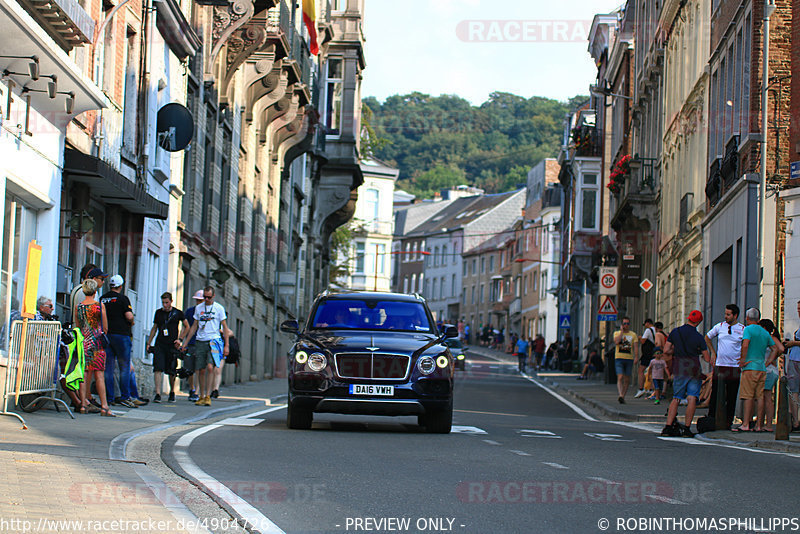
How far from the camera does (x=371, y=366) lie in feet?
50.6

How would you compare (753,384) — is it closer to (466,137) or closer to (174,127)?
(174,127)

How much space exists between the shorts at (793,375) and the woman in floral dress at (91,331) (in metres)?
8.92

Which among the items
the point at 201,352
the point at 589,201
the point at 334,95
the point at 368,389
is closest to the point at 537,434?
the point at 368,389

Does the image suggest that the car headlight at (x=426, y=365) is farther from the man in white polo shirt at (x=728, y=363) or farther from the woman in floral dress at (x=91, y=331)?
the man in white polo shirt at (x=728, y=363)

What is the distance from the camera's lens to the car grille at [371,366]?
15.4m

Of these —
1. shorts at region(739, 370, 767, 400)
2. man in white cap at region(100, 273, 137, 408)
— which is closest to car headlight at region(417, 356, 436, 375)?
man in white cap at region(100, 273, 137, 408)

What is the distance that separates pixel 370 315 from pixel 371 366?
1.68 m

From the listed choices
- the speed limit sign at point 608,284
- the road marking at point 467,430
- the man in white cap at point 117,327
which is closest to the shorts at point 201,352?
the man in white cap at point 117,327

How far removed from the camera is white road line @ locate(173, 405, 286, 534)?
7477 mm

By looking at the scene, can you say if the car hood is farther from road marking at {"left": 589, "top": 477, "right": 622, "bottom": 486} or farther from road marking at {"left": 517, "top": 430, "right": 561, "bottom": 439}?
road marking at {"left": 589, "top": 477, "right": 622, "bottom": 486}

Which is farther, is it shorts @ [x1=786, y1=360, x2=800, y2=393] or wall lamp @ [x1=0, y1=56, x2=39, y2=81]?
shorts @ [x1=786, y1=360, x2=800, y2=393]

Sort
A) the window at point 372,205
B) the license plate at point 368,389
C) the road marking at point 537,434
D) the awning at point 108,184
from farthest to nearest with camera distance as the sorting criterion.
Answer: the window at point 372,205 → the awning at point 108,184 → the road marking at point 537,434 → the license plate at point 368,389

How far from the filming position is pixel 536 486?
9789 millimetres

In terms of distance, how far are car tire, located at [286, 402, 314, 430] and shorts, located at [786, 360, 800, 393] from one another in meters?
6.50
